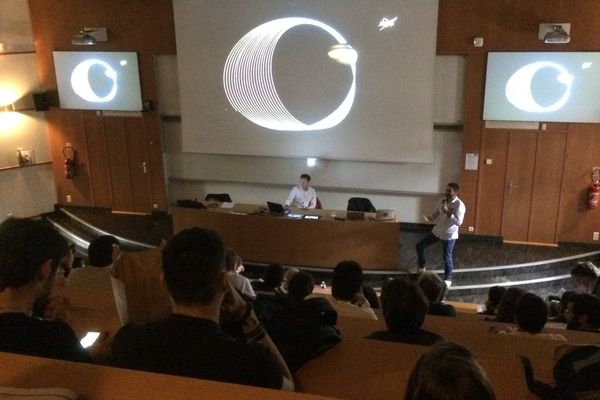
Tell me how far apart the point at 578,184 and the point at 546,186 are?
0.46m

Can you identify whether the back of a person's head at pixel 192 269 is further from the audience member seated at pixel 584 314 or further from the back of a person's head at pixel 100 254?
the audience member seated at pixel 584 314

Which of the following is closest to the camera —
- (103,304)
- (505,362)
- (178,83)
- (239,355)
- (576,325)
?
(239,355)

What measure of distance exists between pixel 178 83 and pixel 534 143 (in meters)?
6.24

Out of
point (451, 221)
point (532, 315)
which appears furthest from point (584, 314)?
point (451, 221)

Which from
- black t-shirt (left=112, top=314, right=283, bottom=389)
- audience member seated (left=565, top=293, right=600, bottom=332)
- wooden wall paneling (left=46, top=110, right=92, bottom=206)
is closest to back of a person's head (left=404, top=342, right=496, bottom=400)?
black t-shirt (left=112, top=314, right=283, bottom=389)

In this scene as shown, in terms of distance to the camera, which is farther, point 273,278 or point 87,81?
point 87,81

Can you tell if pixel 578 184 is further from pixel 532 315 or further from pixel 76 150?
pixel 76 150

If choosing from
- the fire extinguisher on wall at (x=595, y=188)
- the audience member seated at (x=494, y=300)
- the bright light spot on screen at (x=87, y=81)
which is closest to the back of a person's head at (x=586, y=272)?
the audience member seated at (x=494, y=300)

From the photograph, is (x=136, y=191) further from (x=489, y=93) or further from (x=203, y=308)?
(x=203, y=308)

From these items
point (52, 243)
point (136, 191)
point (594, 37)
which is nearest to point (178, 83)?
point (136, 191)

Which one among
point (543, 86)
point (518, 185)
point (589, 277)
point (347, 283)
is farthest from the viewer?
point (518, 185)

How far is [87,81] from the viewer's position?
9.95m

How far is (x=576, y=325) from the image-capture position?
13.2 ft

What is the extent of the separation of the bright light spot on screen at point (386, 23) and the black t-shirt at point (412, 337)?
6.60m
